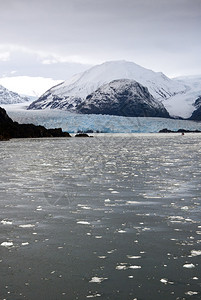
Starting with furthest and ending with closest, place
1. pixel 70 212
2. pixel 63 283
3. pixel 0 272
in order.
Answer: pixel 70 212 < pixel 0 272 < pixel 63 283

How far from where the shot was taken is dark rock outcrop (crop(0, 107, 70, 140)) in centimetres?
12525

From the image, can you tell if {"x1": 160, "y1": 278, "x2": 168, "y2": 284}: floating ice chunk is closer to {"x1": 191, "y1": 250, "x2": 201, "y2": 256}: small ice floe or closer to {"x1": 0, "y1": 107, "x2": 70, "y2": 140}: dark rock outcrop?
{"x1": 191, "y1": 250, "x2": 201, "y2": 256}: small ice floe

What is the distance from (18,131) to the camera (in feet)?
439

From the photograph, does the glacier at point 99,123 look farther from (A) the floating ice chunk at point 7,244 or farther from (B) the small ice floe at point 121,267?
(B) the small ice floe at point 121,267

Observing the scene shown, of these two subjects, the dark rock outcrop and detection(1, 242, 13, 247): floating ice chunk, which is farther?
the dark rock outcrop

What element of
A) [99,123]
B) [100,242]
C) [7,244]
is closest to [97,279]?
[100,242]

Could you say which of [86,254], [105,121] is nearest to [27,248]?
[86,254]

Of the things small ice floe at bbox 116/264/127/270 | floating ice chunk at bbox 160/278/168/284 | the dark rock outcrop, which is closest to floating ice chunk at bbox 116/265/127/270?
small ice floe at bbox 116/264/127/270

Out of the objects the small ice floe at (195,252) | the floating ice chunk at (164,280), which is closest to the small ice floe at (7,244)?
the floating ice chunk at (164,280)

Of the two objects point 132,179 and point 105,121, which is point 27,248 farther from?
point 105,121

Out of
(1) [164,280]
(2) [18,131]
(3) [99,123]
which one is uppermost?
(3) [99,123]

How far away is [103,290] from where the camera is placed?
7.45 metres

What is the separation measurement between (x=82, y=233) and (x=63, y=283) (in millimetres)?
3597

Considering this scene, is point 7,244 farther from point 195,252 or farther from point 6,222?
point 195,252
